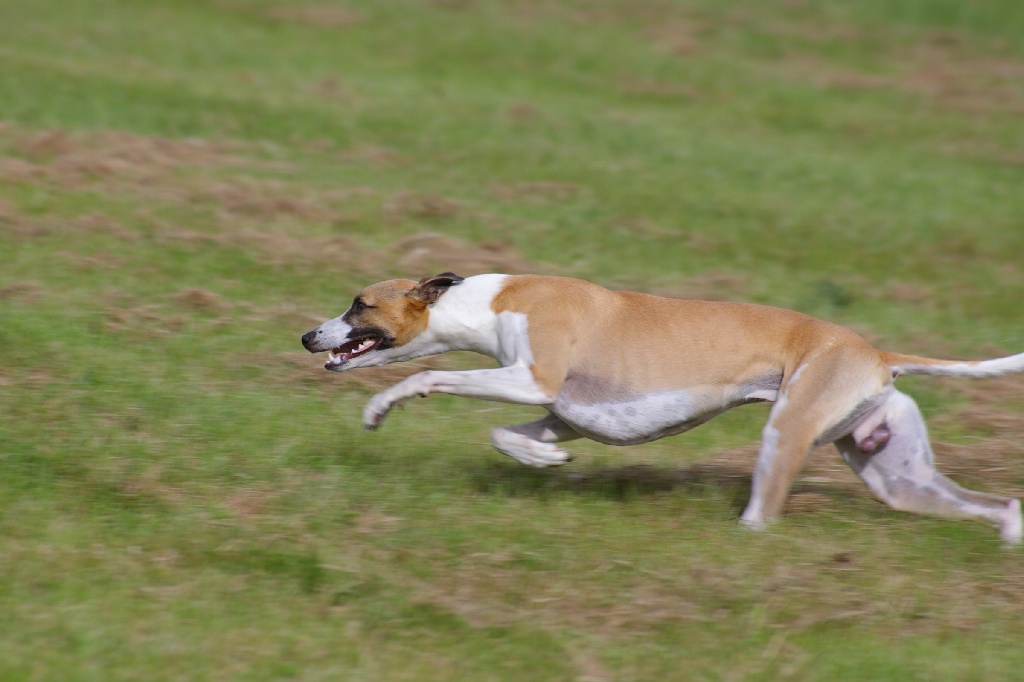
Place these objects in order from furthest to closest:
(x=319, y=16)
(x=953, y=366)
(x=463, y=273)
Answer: (x=319, y=16) < (x=463, y=273) < (x=953, y=366)

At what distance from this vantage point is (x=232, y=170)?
1517 cm

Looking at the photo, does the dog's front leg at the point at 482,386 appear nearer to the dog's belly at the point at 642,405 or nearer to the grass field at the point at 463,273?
the dog's belly at the point at 642,405

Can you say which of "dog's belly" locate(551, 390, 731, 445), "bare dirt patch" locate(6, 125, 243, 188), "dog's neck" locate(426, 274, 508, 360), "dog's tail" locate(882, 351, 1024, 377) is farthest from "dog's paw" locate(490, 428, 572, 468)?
→ "bare dirt patch" locate(6, 125, 243, 188)

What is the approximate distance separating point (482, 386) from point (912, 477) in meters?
2.57

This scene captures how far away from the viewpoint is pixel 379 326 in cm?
795

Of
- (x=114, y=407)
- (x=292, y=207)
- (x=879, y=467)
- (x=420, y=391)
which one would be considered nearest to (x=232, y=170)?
(x=292, y=207)

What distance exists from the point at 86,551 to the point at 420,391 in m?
2.01

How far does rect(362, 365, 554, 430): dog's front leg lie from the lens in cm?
736

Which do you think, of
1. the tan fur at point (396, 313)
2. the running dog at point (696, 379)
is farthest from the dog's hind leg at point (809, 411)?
the tan fur at point (396, 313)

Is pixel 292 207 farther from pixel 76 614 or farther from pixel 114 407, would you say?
pixel 76 614

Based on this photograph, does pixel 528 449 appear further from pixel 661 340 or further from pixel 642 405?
pixel 661 340

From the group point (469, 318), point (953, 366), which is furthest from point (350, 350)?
point (953, 366)

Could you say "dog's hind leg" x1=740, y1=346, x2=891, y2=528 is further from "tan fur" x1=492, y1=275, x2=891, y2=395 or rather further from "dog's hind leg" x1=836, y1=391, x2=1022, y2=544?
"dog's hind leg" x1=836, y1=391, x2=1022, y2=544

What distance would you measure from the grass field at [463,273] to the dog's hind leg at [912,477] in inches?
5.2
